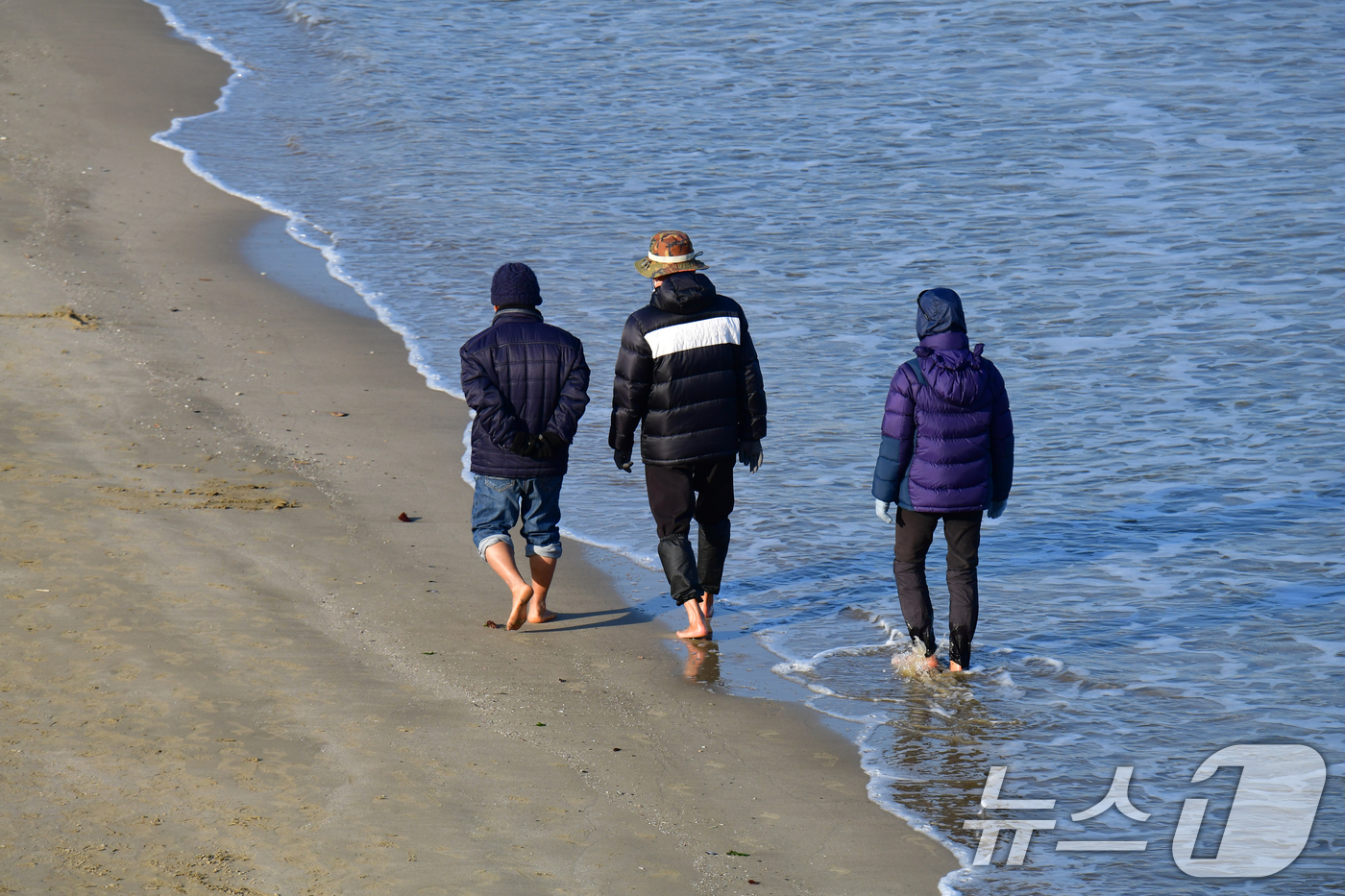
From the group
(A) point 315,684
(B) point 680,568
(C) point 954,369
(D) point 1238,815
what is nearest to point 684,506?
(B) point 680,568

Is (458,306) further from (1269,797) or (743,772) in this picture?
(1269,797)

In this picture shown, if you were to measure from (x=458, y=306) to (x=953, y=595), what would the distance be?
6932 mm

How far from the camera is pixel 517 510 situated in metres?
6.75

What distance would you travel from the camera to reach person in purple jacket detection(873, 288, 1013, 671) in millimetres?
6090

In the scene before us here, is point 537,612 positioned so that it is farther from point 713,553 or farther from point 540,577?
point 713,553

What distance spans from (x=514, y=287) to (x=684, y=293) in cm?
80

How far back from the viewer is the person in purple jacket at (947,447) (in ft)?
20.0

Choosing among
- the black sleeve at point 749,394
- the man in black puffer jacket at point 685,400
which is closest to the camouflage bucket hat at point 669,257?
the man in black puffer jacket at point 685,400

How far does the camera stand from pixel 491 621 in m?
6.96

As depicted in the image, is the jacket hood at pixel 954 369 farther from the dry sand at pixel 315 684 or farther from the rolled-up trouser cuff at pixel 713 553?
the dry sand at pixel 315 684

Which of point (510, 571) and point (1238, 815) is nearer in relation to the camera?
point (1238, 815)

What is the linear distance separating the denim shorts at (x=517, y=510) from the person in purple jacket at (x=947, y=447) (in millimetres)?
1567

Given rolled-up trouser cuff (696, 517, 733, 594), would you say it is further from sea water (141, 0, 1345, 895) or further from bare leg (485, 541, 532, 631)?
bare leg (485, 541, 532, 631)

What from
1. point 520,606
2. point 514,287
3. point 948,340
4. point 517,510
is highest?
point 948,340
